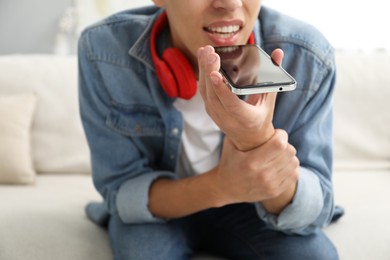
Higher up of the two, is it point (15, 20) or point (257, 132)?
point (257, 132)

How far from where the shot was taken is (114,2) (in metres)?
1.98

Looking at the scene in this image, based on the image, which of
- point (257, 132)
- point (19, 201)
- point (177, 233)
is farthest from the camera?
point (19, 201)

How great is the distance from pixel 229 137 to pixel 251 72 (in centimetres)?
10

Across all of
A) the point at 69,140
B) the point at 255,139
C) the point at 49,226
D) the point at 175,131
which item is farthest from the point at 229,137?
the point at 69,140

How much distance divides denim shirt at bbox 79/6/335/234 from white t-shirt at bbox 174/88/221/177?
3 cm

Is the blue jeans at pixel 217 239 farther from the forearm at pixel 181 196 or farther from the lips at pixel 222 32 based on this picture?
the lips at pixel 222 32

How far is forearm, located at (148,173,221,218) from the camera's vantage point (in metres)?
0.91

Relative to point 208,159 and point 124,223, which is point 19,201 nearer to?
point 124,223

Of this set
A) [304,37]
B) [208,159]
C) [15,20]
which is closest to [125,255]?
[208,159]

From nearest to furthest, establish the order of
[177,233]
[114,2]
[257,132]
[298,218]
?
[257,132] < [298,218] < [177,233] < [114,2]

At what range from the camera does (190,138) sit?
105 centimetres

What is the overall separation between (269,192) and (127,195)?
12.0 inches

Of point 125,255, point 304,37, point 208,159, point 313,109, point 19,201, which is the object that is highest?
point 304,37

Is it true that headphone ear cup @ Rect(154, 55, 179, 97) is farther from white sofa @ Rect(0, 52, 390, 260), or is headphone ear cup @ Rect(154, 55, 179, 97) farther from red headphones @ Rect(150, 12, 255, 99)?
white sofa @ Rect(0, 52, 390, 260)
